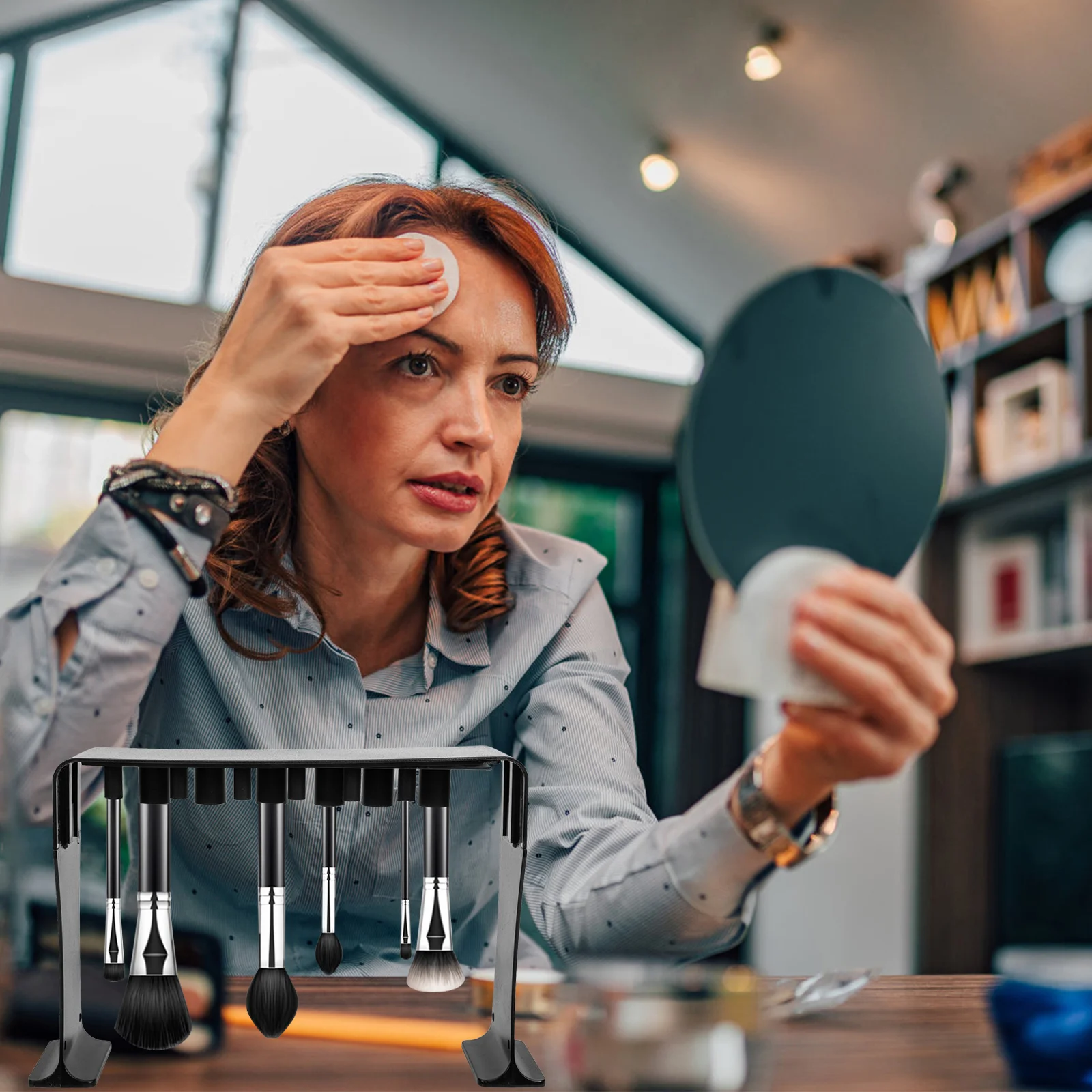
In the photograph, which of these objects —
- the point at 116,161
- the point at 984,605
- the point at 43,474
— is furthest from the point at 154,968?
the point at 116,161

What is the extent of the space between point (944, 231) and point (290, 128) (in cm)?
295

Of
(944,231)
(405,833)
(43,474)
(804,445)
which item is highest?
(944,231)

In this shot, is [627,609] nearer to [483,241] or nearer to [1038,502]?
[1038,502]

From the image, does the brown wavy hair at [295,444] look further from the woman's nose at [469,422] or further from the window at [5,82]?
the window at [5,82]

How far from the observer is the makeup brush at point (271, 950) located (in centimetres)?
62

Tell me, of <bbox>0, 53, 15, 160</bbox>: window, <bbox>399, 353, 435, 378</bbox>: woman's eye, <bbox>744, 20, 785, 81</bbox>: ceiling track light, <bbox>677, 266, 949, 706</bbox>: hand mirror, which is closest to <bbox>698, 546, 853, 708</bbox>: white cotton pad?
<bbox>677, 266, 949, 706</bbox>: hand mirror

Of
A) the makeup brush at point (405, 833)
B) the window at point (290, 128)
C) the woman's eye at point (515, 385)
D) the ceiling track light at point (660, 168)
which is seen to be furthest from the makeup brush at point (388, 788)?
the window at point (290, 128)

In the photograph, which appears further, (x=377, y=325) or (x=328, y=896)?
(x=377, y=325)

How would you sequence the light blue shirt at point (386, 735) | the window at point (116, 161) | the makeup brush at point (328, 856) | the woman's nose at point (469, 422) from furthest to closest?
the window at point (116, 161), the woman's nose at point (469, 422), the light blue shirt at point (386, 735), the makeup brush at point (328, 856)

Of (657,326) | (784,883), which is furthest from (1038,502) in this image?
(657,326)

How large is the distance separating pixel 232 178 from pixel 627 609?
2.73 m

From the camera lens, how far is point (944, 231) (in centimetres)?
406

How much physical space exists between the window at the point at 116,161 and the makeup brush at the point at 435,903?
193 inches

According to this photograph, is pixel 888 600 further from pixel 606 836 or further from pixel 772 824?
pixel 606 836
